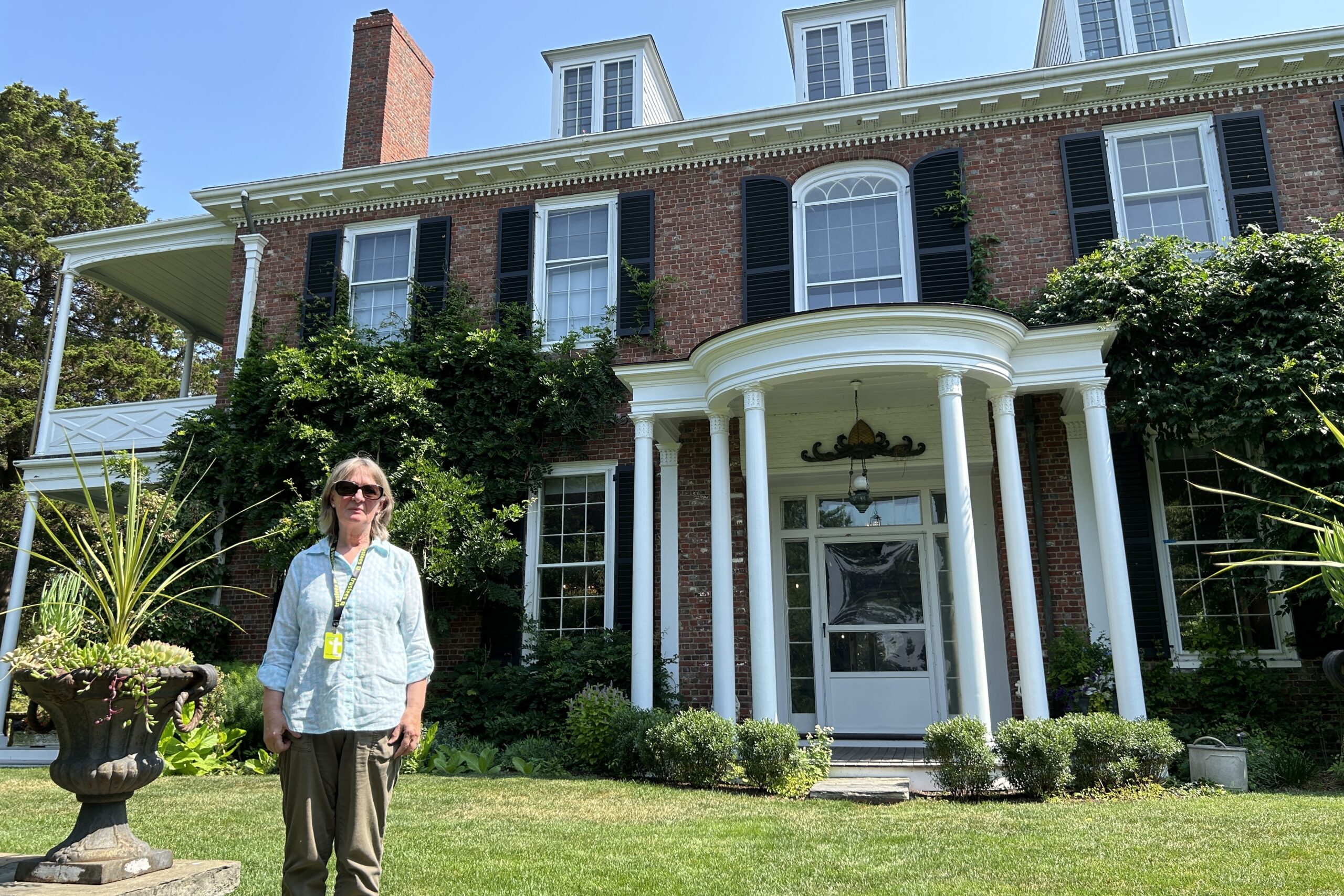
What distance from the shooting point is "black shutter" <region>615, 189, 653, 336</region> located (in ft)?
36.3

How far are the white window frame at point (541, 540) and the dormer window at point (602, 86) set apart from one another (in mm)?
5176

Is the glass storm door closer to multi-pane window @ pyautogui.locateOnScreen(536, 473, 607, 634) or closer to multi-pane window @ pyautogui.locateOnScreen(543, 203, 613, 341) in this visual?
multi-pane window @ pyautogui.locateOnScreen(536, 473, 607, 634)

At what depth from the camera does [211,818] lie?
5961 millimetres

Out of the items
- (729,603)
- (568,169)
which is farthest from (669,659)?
(568,169)

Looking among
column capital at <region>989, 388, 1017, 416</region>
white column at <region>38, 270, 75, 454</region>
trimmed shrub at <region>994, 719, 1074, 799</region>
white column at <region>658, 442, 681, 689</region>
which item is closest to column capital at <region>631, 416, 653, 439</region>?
white column at <region>658, 442, 681, 689</region>

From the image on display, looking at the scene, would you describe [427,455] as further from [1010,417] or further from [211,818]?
[1010,417]

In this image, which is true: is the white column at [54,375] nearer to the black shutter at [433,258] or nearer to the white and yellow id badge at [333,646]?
the black shutter at [433,258]

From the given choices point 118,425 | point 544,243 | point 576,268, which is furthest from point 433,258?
point 118,425

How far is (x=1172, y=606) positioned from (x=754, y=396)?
4682 mm

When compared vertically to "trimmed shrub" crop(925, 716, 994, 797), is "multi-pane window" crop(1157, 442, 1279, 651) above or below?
above

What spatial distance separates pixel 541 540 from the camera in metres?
10.7

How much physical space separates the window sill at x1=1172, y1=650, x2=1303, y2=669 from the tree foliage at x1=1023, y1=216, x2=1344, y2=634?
720 mm

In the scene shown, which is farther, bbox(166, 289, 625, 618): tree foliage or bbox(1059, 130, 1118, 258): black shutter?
bbox(166, 289, 625, 618): tree foliage

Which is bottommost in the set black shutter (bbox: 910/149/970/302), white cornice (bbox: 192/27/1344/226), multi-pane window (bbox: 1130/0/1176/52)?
black shutter (bbox: 910/149/970/302)
